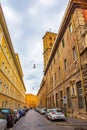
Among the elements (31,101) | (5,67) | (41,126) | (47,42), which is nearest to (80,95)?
(41,126)

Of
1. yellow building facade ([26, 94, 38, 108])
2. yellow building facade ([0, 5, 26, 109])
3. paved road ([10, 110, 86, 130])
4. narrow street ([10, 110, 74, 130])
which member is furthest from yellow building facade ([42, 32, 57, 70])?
yellow building facade ([26, 94, 38, 108])

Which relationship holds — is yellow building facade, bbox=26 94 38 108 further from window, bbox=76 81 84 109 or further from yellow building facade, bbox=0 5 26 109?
window, bbox=76 81 84 109

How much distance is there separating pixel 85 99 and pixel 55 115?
13.8ft

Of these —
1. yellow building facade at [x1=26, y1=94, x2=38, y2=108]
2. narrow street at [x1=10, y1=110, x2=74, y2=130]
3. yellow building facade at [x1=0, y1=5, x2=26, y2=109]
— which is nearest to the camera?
narrow street at [x1=10, y1=110, x2=74, y2=130]

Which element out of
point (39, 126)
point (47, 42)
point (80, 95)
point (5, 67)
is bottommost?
point (39, 126)

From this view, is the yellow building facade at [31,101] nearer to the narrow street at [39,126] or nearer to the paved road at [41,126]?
the narrow street at [39,126]

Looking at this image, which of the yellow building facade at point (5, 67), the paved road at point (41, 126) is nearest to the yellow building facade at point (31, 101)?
the yellow building facade at point (5, 67)

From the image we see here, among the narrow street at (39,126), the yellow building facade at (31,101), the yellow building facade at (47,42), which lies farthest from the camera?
the yellow building facade at (31,101)

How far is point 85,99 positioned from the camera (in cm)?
1438

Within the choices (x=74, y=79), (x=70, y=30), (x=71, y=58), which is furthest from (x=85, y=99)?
(x=70, y=30)

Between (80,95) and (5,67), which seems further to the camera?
(5,67)

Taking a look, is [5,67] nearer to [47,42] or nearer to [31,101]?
[47,42]

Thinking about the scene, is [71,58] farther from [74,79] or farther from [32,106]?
[32,106]

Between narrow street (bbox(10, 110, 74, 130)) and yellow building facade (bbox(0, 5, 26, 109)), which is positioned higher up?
yellow building facade (bbox(0, 5, 26, 109))
